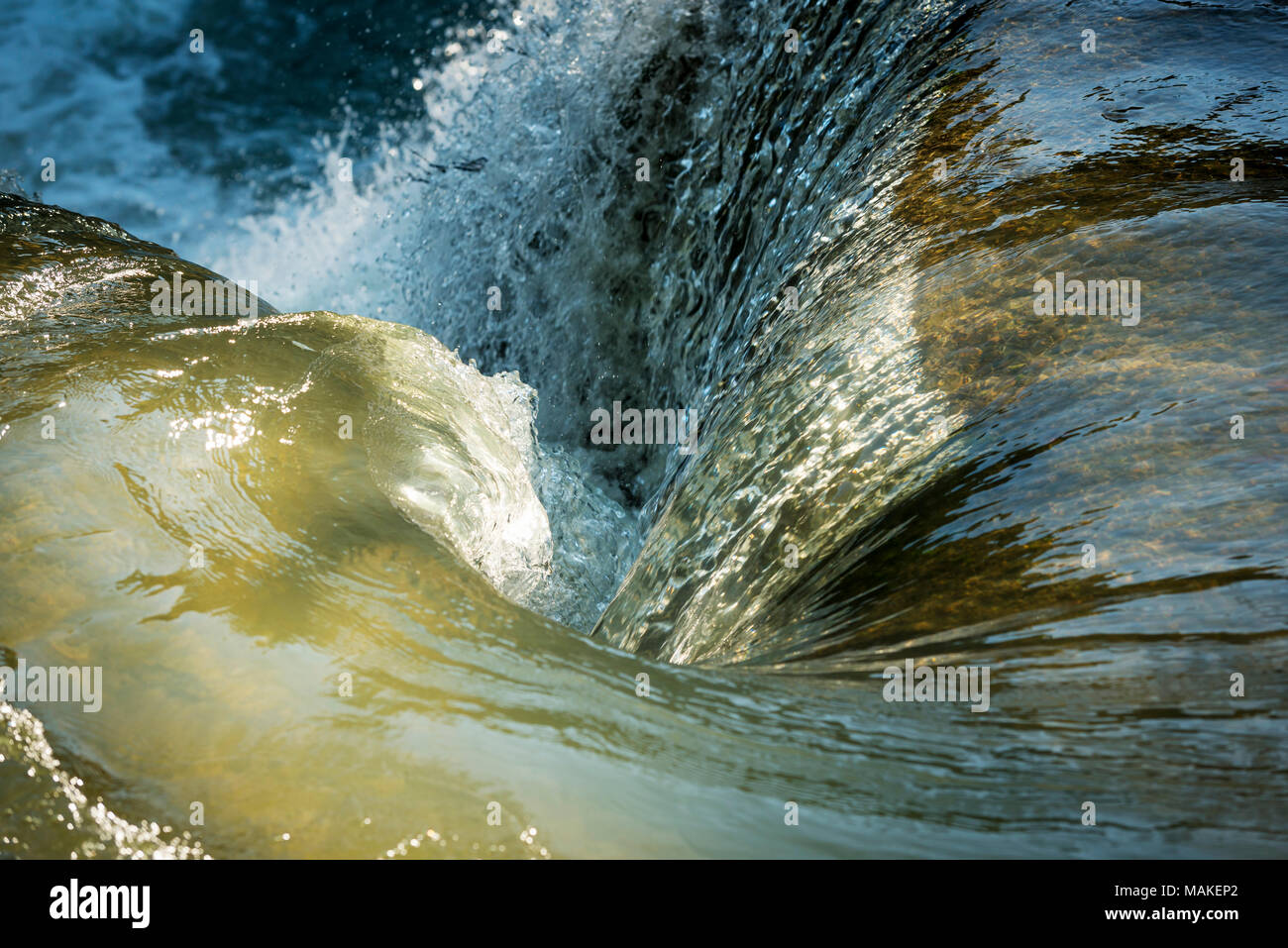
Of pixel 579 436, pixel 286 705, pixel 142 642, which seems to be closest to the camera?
pixel 286 705

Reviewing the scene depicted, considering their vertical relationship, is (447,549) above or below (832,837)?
above

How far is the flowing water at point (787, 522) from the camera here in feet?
3.88

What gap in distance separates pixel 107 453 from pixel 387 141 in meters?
6.79

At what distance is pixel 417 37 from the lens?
8430mm

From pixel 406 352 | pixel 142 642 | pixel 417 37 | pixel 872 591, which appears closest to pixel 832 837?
pixel 872 591

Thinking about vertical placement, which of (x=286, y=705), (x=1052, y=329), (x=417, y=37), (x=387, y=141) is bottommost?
(x=286, y=705)

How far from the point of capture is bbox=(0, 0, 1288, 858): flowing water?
3.88ft

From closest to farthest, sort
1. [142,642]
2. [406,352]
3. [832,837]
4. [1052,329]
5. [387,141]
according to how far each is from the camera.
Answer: [832,837] < [142,642] < [1052,329] < [406,352] < [387,141]

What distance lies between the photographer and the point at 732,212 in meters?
4.16

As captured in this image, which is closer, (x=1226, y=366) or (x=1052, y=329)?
(x=1226, y=366)

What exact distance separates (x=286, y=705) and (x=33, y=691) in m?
0.35

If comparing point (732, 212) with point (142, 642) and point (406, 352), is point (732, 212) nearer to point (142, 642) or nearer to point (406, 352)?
point (406, 352)

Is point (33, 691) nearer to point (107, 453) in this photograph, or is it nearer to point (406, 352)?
point (107, 453)

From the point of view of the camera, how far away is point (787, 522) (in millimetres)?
2094
